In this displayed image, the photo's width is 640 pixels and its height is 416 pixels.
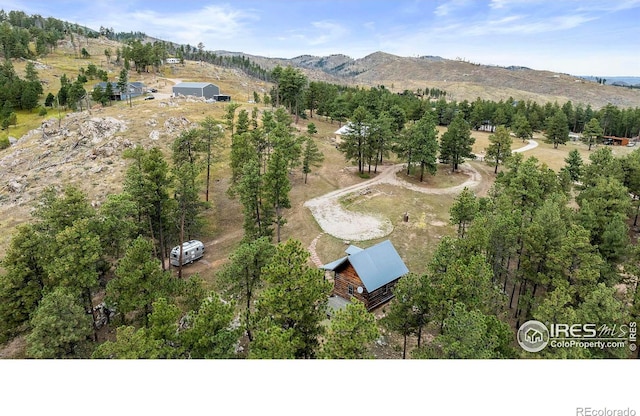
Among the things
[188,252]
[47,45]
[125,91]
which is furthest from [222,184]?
[47,45]

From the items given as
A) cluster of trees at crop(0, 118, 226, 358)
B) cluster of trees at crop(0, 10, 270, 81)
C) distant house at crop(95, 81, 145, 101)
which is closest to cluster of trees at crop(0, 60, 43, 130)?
distant house at crop(95, 81, 145, 101)

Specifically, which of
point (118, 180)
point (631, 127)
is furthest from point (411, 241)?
point (631, 127)

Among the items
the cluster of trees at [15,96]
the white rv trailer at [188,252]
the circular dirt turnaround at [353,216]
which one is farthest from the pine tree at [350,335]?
the cluster of trees at [15,96]

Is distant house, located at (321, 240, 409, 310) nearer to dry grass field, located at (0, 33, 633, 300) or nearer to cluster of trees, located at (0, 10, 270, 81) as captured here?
dry grass field, located at (0, 33, 633, 300)

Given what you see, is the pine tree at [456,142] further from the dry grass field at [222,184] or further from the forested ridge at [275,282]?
the forested ridge at [275,282]

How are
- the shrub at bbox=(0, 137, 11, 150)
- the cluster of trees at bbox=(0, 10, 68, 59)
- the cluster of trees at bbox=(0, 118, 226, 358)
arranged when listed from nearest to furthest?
the cluster of trees at bbox=(0, 118, 226, 358) < the shrub at bbox=(0, 137, 11, 150) < the cluster of trees at bbox=(0, 10, 68, 59)

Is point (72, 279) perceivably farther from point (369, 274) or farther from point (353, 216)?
point (353, 216)
